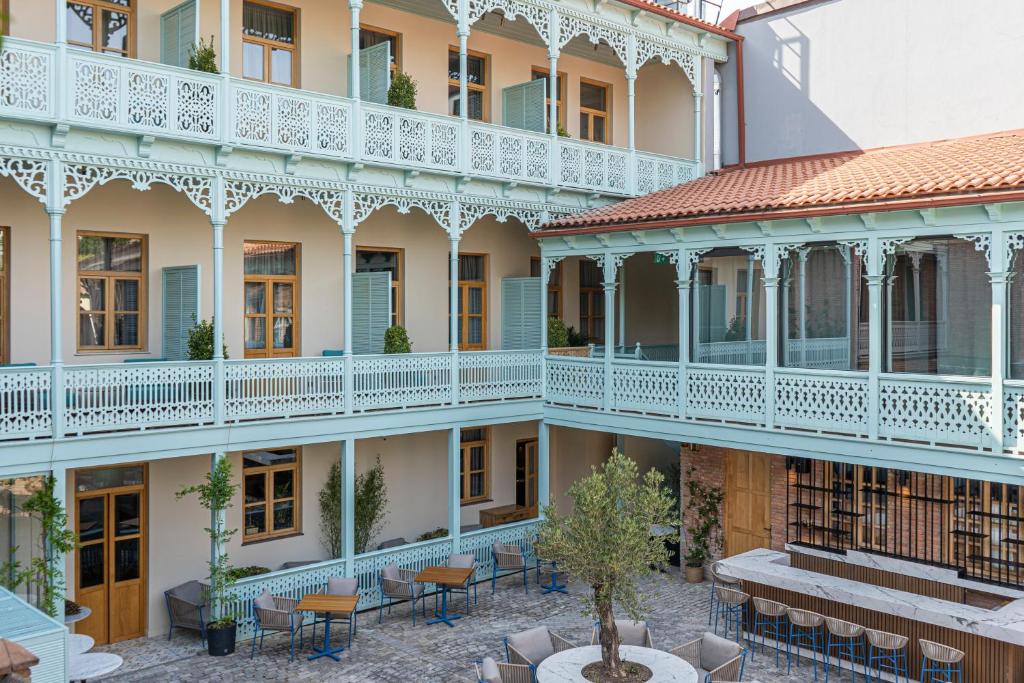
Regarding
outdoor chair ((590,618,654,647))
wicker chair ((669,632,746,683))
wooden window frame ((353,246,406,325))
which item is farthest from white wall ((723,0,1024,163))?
outdoor chair ((590,618,654,647))

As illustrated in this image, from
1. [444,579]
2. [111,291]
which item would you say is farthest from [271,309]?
[444,579]

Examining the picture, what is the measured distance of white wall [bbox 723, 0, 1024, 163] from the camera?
15.5 metres

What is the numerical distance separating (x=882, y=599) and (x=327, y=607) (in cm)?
733

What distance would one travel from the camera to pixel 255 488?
14750 millimetres

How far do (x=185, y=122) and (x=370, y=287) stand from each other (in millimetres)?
4049

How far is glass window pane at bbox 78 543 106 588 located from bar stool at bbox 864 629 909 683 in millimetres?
10420

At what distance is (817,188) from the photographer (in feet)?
44.9

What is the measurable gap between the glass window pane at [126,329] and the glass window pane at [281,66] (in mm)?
4455

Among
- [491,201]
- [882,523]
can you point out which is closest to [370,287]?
[491,201]

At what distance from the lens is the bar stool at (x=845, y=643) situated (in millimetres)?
11414

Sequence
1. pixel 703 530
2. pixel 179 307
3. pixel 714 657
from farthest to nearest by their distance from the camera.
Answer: pixel 703 530, pixel 179 307, pixel 714 657

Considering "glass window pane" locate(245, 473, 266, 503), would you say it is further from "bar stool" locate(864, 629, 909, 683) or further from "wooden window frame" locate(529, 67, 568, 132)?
"wooden window frame" locate(529, 67, 568, 132)

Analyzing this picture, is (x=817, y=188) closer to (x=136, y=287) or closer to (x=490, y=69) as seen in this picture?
(x=490, y=69)

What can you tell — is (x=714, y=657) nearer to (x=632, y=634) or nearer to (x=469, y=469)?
(x=632, y=634)
